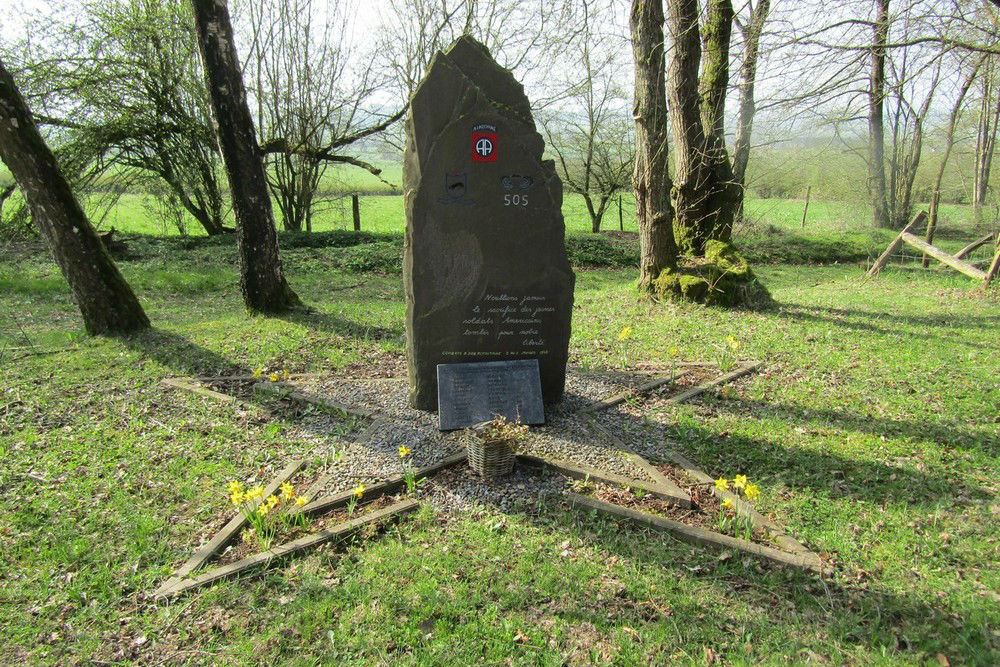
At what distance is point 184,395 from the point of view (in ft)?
19.9

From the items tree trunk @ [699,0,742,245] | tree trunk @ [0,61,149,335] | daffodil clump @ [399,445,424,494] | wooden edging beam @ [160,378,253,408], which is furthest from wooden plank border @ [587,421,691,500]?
tree trunk @ [0,61,149,335]

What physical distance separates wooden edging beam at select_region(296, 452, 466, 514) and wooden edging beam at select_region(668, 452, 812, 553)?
1765 millimetres

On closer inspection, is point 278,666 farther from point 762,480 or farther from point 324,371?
point 324,371

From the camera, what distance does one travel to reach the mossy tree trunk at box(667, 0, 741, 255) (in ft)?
30.4

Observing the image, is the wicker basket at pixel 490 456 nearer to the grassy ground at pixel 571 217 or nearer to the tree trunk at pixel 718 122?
the tree trunk at pixel 718 122

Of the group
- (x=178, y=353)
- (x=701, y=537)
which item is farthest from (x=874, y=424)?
(x=178, y=353)

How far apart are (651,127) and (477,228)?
501 cm

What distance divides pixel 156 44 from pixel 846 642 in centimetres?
1836

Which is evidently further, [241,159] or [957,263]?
[957,263]

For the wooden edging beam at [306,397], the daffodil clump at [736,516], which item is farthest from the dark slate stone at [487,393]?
the daffodil clump at [736,516]

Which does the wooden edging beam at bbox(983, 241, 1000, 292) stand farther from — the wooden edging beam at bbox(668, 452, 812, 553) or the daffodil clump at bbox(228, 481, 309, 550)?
the daffodil clump at bbox(228, 481, 309, 550)

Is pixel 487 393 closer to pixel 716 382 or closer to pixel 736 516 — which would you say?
pixel 736 516

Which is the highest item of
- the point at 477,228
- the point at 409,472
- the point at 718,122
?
the point at 718,122

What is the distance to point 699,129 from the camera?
31.7 feet
